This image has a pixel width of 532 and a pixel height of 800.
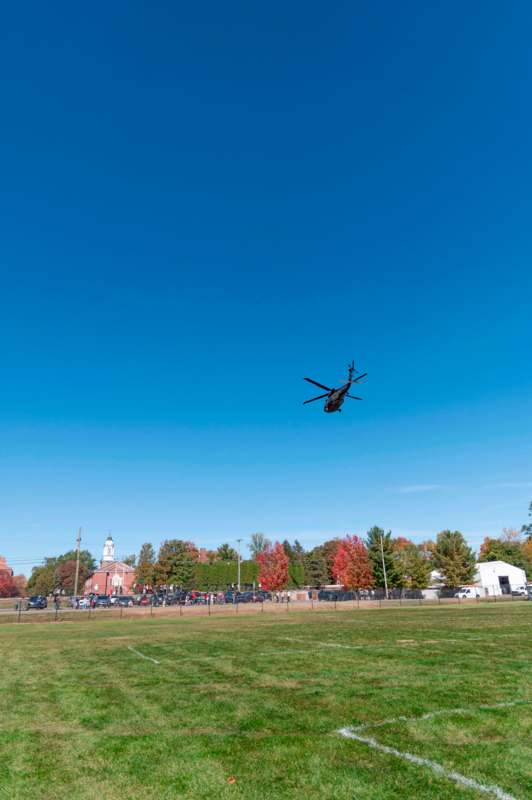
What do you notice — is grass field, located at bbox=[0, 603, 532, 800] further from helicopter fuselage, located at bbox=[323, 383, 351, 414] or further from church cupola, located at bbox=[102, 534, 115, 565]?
church cupola, located at bbox=[102, 534, 115, 565]

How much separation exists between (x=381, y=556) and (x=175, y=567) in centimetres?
4356

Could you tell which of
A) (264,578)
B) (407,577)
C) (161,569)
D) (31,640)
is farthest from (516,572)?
(31,640)

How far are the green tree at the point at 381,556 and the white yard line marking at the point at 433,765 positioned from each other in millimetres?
68051

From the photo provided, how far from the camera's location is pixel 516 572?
8900 cm

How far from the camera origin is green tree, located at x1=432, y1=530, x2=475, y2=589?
73.8 metres

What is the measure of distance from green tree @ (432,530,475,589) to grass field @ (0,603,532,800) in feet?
215

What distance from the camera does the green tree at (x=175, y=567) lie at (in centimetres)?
9688

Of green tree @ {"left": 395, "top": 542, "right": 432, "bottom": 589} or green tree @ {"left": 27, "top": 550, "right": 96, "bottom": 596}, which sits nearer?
green tree @ {"left": 395, "top": 542, "right": 432, "bottom": 589}

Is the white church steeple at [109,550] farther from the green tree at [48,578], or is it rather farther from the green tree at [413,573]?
the green tree at [413,573]

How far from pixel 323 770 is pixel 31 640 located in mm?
21869

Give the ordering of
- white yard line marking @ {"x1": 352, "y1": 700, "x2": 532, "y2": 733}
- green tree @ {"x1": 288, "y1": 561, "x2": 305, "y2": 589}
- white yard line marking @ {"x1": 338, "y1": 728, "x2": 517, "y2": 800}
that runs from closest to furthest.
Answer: white yard line marking @ {"x1": 338, "y1": 728, "x2": 517, "y2": 800}
white yard line marking @ {"x1": 352, "y1": 700, "x2": 532, "y2": 733}
green tree @ {"x1": 288, "y1": 561, "x2": 305, "y2": 589}

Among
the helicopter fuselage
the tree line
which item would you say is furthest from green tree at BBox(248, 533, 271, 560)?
the helicopter fuselage

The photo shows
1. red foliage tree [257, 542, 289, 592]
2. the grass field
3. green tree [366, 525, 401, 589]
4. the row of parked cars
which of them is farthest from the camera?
red foliage tree [257, 542, 289, 592]

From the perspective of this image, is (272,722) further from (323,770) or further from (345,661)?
(345,661)
